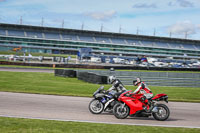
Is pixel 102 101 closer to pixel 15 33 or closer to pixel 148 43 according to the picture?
pixel 15 33

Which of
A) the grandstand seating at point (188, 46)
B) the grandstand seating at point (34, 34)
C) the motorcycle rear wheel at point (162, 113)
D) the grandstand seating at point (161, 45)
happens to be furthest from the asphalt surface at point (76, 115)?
the grandstand seating at point (188, 46)

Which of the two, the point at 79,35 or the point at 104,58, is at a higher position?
the point at 79,35

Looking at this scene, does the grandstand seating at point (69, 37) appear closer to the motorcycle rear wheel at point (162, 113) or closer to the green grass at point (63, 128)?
the motorcycle rear wheel at point (162, 113)

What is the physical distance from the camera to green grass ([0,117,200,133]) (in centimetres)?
751

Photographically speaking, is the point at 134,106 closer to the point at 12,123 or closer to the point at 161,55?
the point at 12,123

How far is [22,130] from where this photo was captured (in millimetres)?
7359

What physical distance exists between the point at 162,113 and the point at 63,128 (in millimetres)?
4278

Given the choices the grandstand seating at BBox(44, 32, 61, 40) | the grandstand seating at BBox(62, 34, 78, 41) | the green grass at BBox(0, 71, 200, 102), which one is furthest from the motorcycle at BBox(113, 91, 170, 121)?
the grandstand seating at BBox(62, 34, 78, 41)

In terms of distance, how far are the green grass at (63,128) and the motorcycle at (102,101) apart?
223 cm

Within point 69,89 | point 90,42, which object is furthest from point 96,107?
point 90,42

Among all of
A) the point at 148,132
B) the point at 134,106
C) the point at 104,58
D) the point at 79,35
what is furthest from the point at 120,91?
the point at 79,35

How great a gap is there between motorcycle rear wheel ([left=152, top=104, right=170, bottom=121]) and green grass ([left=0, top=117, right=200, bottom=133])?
160 cm

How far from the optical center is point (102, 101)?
11.0 m

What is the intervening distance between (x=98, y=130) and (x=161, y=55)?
11052 cm
